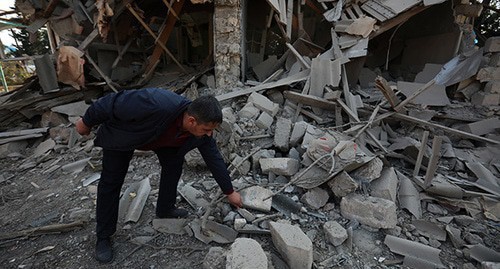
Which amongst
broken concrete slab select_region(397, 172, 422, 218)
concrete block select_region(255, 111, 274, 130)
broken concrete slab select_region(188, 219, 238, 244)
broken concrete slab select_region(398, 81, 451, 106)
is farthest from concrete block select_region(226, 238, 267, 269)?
broken concrete slab select_region(398, 81, 451, 106)

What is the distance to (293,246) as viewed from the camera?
→ 198cm

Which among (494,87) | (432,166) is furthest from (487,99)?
(432,166)

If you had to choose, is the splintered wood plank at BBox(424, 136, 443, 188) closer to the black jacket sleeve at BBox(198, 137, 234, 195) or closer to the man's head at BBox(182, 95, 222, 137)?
the black jacket sleeve at BBox(198, 137, 234, 195)

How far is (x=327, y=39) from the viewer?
7.71 m

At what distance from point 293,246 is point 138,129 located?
1489 millimetres

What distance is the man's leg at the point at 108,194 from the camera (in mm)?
2002

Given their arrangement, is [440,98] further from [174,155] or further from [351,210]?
[174,155]

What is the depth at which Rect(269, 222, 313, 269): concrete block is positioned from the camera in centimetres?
196

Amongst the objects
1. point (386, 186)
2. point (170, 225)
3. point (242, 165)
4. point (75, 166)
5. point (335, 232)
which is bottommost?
point (75, 166)

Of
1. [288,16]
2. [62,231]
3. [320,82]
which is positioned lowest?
[62,231]

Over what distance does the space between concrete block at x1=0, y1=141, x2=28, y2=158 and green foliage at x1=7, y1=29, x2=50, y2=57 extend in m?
9.65

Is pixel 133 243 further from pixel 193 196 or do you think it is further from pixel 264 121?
pixel 264 121

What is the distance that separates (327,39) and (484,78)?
→ 4068mm

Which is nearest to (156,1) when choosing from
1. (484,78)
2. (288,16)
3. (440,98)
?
(288,16)
